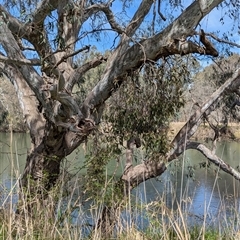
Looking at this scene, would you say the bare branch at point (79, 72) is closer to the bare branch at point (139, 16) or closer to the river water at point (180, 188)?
the bare branch at point (139, 16)

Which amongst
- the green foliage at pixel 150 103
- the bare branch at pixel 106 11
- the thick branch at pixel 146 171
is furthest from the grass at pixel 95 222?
the bare branch at pixel 106 11

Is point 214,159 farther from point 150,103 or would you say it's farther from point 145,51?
point 145,51

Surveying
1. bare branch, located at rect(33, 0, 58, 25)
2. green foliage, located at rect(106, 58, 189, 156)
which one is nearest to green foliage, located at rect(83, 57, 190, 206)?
green foliage, located at rect(106, 58, 189, 156)

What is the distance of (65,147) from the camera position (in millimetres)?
3969

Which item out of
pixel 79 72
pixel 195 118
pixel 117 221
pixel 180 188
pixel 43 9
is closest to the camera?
pixel 117 221

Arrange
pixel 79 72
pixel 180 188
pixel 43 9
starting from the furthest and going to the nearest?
1. pixel 180 188
2. pixel 79 72
3. pixel 43 9

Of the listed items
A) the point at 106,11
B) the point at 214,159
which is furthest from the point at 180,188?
the point at 106,11

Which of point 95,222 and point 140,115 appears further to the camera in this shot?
point 140,115

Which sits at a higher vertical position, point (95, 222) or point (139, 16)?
point (139, 16)

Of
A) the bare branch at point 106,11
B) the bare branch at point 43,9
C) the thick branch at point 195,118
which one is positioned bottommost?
the thick branch at point 195,118

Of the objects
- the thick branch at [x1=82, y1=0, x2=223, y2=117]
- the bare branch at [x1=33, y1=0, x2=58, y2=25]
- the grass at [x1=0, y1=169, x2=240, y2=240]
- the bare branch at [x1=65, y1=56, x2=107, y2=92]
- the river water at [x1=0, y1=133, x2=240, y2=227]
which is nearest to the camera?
the grass at [x1=0, y1=169, x2=240, y2=240]

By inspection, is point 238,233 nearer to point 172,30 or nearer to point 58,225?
point 58,225

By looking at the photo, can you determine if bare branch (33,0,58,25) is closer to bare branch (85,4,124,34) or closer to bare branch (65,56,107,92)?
bare branch (65,56,107,92)

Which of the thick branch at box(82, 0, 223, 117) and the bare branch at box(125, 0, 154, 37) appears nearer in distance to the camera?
the thick branch at box(82, 0, 223, 117)
